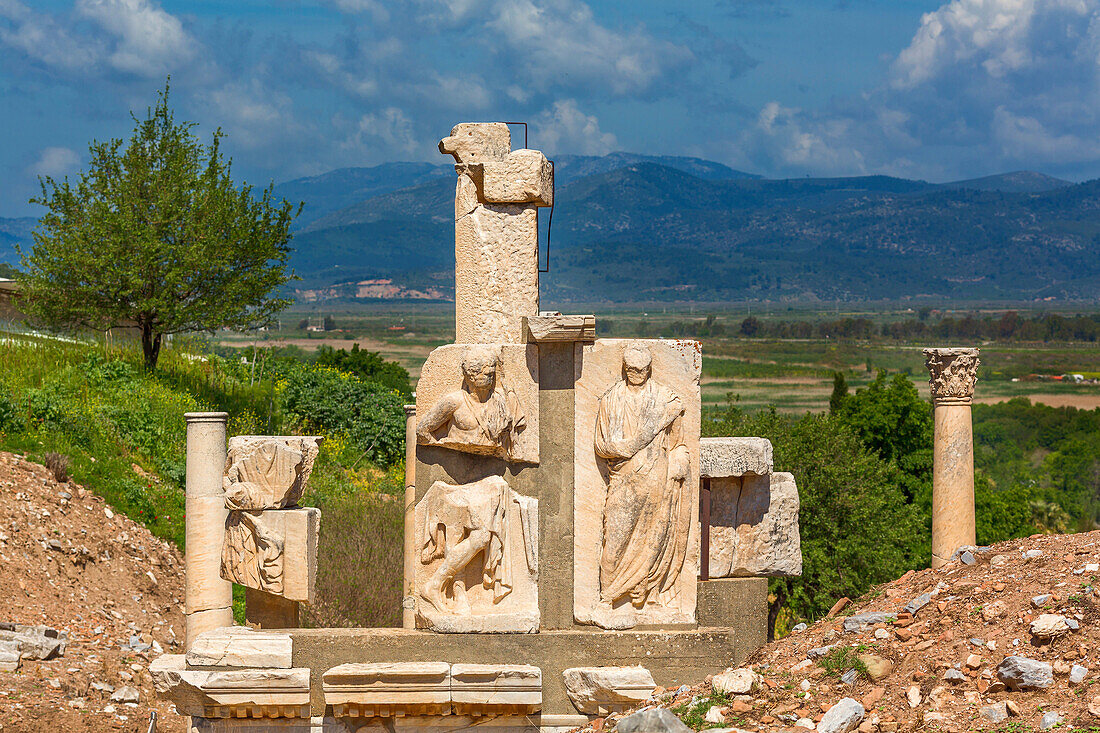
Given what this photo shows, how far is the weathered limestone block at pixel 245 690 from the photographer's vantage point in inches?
306

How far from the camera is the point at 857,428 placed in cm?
3397

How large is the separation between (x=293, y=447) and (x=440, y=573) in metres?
1.87

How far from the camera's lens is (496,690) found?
7.79 metres

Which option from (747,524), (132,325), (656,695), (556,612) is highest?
(132,325)

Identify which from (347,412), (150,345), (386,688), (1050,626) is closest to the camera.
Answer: (1050,626)

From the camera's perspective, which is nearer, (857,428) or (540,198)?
(540,198)

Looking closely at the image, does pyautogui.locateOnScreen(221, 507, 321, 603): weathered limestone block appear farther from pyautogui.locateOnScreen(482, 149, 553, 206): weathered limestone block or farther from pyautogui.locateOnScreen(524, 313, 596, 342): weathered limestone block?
pyautogui.locateOnScreen(482, 149, 553, 206): weathered limestone block

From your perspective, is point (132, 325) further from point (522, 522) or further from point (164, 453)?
point (522, 522)

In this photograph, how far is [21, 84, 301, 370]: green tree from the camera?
82.1 ft

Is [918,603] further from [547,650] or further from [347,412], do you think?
[347,412]

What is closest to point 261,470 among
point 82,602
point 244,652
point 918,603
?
Result: point 244,652

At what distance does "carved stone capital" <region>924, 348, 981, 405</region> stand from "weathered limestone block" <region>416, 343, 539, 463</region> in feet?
23.9

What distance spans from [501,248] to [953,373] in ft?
23.6

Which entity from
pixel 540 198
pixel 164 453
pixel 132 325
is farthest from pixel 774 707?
pixel 132 325
